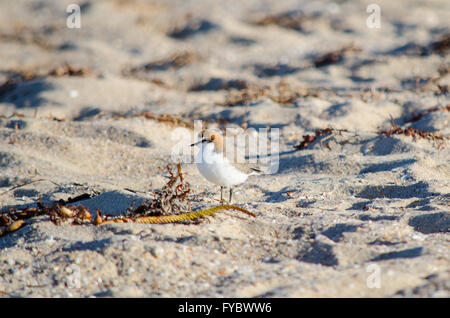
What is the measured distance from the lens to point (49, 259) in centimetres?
288

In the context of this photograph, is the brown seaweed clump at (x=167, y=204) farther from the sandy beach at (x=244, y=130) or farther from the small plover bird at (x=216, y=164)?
the small plover bird at (x=216, y=164)

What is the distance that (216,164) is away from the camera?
12.5 ft

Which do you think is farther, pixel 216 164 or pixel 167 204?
pixel 216 164

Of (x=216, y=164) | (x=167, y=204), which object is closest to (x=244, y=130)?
(x=216, y=164)

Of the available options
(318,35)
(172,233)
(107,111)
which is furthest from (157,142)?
(318,35)

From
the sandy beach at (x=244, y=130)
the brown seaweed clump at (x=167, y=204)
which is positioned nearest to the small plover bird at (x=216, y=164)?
the sandy beach at (x=244, y=130)

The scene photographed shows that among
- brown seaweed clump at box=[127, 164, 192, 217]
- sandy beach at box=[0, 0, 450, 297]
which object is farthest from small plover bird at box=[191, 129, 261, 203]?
brown seaweed clump at box=[127, 164, 192, 217]

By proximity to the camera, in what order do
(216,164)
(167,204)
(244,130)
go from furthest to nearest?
(244,130) → (216,164) → (167,204)

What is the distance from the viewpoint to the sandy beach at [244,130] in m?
2.75

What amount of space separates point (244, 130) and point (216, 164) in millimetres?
2550

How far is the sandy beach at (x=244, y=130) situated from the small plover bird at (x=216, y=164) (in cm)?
20

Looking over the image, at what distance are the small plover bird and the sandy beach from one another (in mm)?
205

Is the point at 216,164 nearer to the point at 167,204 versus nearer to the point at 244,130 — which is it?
the point at 167,204

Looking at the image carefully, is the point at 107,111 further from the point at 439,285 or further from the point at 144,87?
the point at 439,285
